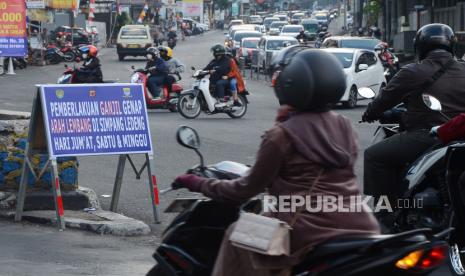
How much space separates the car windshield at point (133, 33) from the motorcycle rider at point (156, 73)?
1206 inches

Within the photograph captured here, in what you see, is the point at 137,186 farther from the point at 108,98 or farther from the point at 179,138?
the point at 179,138

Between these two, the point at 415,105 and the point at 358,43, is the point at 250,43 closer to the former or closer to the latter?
the point at 358,43

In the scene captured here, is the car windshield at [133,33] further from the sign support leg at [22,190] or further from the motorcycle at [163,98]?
the sign support leg at [22,190]

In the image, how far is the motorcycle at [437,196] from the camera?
23.4ft

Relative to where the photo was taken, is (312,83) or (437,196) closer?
(312,83)

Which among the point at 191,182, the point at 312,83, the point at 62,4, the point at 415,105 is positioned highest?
the point at 312,83

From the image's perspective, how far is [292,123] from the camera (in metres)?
4.71

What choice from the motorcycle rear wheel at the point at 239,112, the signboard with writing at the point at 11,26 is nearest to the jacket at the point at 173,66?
the motorcycle rear wheel at the point at 239,112

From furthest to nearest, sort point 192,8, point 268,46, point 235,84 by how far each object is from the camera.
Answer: point 192,8 → point 268,46 → point 235,84

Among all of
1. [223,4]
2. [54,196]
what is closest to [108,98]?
[54,196]

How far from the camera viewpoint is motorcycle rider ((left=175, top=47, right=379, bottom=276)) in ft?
15.1

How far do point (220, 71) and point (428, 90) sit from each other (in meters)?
16.8

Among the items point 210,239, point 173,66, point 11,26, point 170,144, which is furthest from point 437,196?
point 11,26

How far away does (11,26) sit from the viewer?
36.5 m
